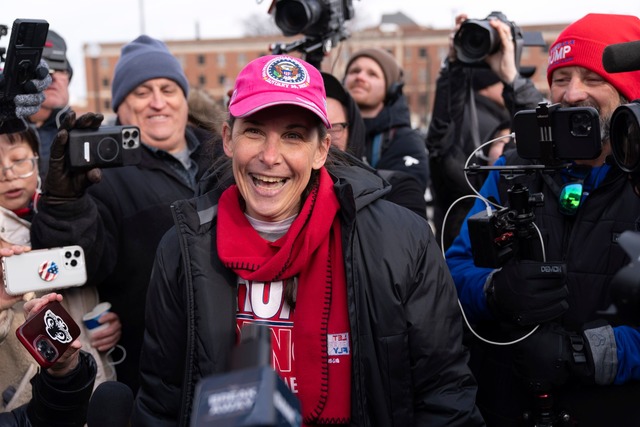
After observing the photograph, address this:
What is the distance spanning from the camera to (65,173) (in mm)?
3002

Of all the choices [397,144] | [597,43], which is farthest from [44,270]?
[397,144]

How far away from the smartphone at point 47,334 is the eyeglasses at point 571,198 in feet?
5.84

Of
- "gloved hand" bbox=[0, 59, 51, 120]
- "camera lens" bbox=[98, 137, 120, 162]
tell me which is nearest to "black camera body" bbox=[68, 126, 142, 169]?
"camera lens" bbox=[98, 137, 120, 162]

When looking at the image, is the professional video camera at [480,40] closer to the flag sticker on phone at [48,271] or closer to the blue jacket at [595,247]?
the blue jacket at [595,247]

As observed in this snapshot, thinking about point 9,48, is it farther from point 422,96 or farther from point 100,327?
point 422,96

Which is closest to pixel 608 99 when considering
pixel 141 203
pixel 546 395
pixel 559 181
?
pixel 559 181

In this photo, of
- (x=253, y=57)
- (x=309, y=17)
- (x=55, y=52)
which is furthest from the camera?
(x=253, y=57)

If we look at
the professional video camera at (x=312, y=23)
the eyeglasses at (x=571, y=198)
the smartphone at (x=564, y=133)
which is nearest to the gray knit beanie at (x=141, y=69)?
the professional video camera at (x=312, y=23)

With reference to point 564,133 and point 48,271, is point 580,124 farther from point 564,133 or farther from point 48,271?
point 48,271

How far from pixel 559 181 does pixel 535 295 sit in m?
0.52

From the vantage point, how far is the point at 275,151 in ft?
8.23

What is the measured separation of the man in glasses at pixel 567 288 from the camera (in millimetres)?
2664

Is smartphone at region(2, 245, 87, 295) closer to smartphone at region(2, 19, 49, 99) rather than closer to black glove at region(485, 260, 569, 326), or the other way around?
smartphone at region(2, 19, 49, 99)

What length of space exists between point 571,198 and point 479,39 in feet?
4.75
